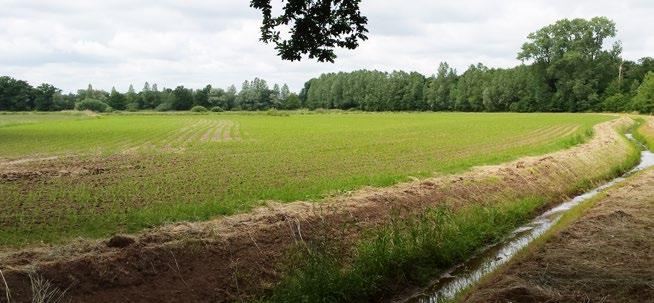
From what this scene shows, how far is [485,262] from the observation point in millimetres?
12891

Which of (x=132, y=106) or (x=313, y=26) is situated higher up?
(x=313, y=26)

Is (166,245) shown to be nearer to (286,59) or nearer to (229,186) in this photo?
(286,59)

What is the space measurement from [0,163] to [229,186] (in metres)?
13.4

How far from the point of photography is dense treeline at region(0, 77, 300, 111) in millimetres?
134250

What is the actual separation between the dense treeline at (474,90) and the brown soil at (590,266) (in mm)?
81791

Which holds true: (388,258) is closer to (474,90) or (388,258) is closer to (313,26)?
(313,26)

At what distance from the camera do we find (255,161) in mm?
25641

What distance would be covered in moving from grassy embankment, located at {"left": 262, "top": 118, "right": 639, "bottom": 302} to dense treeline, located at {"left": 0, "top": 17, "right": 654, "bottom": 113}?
273 ft

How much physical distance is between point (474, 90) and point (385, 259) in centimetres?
12375

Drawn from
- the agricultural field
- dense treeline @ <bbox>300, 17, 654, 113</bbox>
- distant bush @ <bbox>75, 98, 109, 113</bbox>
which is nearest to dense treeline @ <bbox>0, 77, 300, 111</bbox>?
distant bush @ <bbox>75, 98, 109, 113</bbox>

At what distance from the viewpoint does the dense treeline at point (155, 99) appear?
134250mm

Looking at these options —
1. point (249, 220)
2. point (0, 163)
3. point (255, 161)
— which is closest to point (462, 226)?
point (249, 220)

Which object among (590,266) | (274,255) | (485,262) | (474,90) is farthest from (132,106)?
(590,266)

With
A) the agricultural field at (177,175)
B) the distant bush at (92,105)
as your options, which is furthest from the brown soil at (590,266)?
the distant bush at (92,105)
